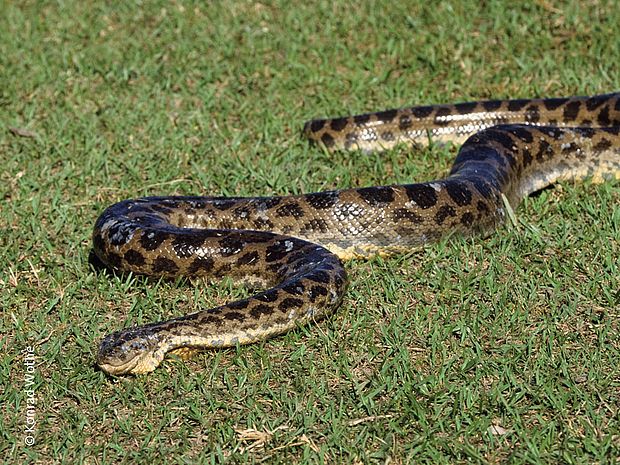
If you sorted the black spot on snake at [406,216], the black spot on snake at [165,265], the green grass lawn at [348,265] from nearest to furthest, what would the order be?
the green grass lawn at [348,265]
the black spot on snake at [165,265]
the black spot on snake at [406,216]

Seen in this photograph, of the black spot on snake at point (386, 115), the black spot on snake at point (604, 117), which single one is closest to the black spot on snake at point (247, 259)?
the black spot on snake at point (386, 115)

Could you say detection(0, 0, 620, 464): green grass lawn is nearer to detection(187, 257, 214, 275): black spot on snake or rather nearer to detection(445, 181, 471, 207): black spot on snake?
detection(187, 257, 214, 275): black spot on snake

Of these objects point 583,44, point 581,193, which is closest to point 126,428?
point 581,193

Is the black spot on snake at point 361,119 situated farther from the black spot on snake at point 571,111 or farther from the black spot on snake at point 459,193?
the black spot on snake at point 459,193

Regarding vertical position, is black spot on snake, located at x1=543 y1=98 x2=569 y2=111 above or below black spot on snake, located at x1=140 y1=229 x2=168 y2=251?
below

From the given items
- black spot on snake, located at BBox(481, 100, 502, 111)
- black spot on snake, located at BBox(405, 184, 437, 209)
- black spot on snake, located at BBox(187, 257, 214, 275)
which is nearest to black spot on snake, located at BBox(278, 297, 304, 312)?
black spot on snake, located at BBox(187, 257, 214, 275)

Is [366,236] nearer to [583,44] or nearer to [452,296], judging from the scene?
[452,296]

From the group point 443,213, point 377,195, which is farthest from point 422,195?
point 377,195
